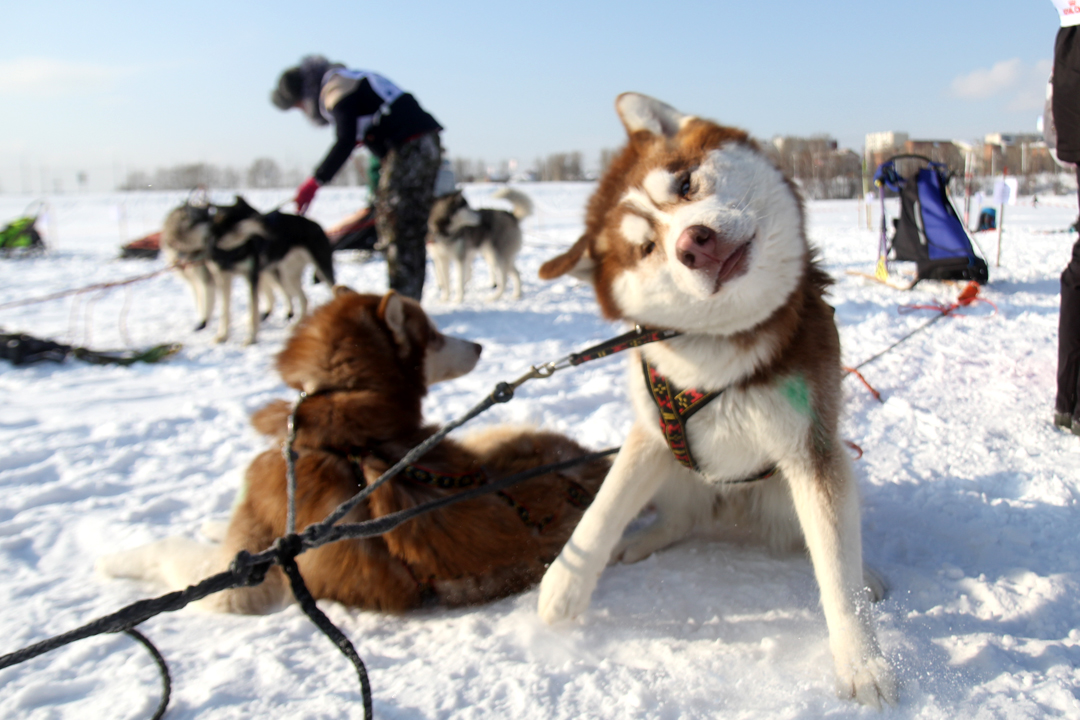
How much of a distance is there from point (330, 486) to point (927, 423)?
253cm

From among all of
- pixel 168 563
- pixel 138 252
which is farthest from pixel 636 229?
pixel 138 252

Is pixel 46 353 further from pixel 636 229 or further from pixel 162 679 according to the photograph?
pixel 636 229

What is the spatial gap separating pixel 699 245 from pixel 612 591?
1.02 m

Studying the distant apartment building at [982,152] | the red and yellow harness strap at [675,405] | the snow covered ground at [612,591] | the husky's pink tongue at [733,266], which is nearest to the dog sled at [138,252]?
the snow covered ground at [612,591]

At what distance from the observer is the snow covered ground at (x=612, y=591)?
1326mm

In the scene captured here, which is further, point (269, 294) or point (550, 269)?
point (269, 294)

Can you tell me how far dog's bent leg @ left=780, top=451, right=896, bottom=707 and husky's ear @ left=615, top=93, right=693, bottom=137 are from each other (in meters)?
0.83

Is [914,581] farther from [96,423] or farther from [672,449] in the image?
[96,423]

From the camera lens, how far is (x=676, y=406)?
148cm

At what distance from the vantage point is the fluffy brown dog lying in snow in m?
1.65

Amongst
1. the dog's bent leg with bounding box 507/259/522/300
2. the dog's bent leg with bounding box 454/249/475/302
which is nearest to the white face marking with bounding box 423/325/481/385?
the dog's bent leg with bounding box 507/259/522/300

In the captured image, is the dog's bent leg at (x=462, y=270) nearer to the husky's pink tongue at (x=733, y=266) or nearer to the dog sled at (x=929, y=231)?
the dog sled at (x=929, y=231)

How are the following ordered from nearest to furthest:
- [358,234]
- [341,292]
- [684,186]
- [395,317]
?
[684,186]
[395,317]
[341,292]
[358,234]

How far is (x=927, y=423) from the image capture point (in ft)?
9.22
